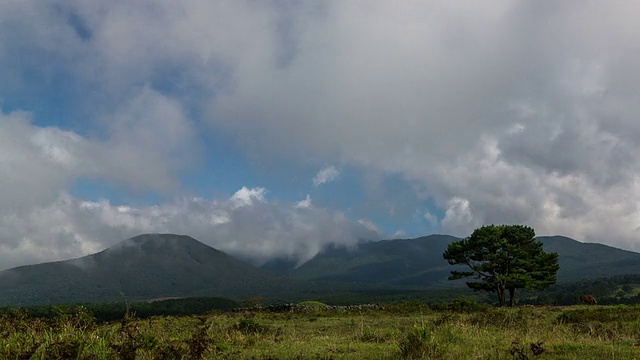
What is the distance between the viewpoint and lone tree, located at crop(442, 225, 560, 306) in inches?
1780

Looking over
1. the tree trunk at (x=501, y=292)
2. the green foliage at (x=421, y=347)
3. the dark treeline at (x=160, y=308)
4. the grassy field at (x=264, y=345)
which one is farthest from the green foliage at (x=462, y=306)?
the dark treeline at (x=160, y=308)

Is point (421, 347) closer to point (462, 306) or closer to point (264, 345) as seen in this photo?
point (264, 345)

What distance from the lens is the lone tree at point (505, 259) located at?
4522cm

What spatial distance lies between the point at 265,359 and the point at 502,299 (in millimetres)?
42795

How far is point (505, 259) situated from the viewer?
150ft

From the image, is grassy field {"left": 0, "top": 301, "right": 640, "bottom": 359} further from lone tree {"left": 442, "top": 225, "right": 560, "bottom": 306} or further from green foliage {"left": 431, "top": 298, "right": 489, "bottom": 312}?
lone tree {"left": 442, "top": 225, "right": 560, "bottom": 306}

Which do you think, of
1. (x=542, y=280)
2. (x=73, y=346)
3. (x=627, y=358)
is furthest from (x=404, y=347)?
(x=542, y=280)

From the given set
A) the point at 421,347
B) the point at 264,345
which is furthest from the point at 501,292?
the point at 421,347

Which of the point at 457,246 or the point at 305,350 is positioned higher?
the point at 457,246

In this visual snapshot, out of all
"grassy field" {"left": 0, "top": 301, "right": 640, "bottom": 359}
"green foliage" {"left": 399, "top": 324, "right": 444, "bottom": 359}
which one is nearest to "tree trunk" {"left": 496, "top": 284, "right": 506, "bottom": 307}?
"grassy field" {"left": 0, "top": 301, "right": 640, "bottom": 359}

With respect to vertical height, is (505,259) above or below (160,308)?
above

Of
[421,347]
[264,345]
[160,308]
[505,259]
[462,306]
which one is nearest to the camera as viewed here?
[421,347]

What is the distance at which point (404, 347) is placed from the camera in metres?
9.48

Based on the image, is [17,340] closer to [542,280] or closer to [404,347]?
[404,347]
